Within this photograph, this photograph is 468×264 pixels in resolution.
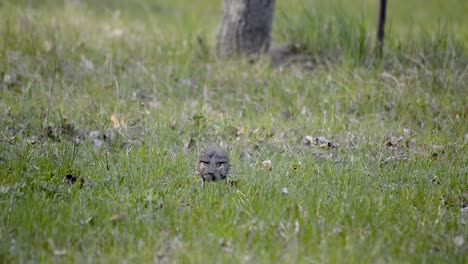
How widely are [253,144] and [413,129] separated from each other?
177cm

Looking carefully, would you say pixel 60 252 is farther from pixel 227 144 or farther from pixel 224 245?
pixel 227 144

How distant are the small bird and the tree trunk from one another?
3368 millimetres

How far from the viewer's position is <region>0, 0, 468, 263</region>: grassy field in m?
3.71

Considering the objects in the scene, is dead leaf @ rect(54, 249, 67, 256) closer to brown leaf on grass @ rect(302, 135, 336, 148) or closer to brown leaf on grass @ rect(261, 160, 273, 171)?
brown leaf on grass @ rect(261, 160, 273, 171)

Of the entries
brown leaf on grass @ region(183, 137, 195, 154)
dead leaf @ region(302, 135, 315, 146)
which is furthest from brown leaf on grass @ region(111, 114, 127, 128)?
dead leaf @ region(302, 135, 315, 146)

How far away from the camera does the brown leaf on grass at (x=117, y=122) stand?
5.64 metres

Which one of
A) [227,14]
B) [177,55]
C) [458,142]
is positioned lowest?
[458,142]

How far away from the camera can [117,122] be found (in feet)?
18.7

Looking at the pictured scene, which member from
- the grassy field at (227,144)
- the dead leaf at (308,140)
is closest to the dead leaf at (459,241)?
the grassy field at (227,144)

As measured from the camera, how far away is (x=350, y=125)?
596 centimetres

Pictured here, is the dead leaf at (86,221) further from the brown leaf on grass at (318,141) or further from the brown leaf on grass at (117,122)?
the brown leaf on grass at (318,141)

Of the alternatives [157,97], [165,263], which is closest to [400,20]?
[157,97]

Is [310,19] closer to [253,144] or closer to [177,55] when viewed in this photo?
[177,55]

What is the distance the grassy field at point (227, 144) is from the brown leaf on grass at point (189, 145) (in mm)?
18
